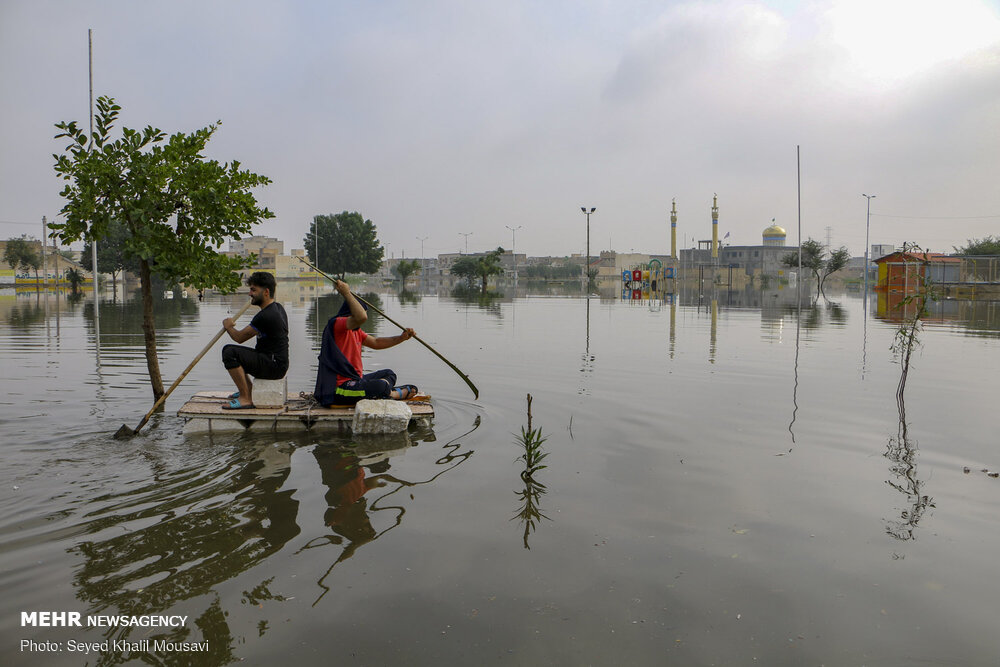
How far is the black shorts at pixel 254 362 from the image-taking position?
750 centimetres

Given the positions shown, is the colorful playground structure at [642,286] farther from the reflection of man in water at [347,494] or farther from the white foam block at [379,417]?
the reflection of man in water at [347,494]

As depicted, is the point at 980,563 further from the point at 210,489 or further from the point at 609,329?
the point at 609,329

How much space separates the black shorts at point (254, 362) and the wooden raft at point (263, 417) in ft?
1.31

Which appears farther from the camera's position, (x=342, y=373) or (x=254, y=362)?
(x=342, y=373)

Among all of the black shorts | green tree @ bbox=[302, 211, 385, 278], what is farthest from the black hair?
green tree @ bbox=[302, 211, 385, 278]

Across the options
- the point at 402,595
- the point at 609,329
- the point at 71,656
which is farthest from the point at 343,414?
the point at 609,329

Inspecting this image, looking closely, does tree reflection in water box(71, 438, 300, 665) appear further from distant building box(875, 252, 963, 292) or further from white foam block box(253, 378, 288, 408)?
distant building box(875, 252, 963, 292)

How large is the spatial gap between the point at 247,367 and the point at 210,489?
87.6 inches

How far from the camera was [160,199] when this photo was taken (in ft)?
26.7

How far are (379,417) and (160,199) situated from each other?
12.4 feet

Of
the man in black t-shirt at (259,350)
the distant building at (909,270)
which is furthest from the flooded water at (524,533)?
the distant building at (909,270)

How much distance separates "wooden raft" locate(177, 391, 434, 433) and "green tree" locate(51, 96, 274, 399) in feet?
6.01

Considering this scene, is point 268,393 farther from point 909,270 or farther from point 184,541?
point 909,270

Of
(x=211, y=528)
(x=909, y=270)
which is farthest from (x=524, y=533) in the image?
(x=909, y=270)
